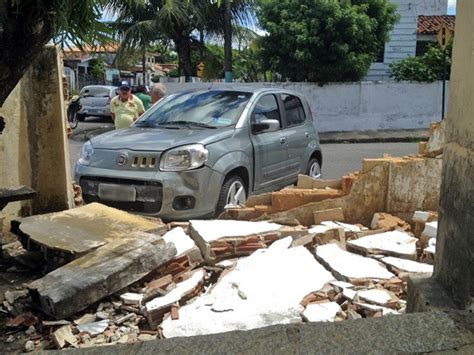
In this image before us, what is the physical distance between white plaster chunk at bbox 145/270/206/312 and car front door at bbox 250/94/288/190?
8.89 feet

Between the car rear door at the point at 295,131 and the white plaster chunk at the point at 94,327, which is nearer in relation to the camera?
the white plaster chunk at the point at 94,327

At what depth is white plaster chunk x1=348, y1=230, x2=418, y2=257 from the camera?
4.46m

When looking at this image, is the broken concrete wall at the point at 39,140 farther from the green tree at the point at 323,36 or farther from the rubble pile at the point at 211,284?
the green tree at the point at 323,36

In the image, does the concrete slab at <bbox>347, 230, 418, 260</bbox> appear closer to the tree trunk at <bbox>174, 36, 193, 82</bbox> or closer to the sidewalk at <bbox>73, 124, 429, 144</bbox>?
the sidewalk at <bbox>73, 124, 429, 144</bbox>

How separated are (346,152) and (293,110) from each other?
7.33 m

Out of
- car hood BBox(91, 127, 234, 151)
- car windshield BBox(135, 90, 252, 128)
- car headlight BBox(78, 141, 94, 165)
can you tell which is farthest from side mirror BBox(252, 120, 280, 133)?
car headlight BBox(78, 141, 94, 165)

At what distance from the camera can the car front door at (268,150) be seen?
22.1ft

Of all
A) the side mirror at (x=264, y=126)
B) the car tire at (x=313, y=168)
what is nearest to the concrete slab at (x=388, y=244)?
the side mirror at (x=264, y=126)

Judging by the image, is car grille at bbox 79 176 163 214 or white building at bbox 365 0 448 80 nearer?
car grille at bbox 79 176 163 214

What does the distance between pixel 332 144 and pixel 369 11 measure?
184 inches

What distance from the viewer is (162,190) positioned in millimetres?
5648

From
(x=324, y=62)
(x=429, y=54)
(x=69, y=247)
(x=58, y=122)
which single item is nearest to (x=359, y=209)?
(x=69, y=247)

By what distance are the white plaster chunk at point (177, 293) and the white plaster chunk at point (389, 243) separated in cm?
135

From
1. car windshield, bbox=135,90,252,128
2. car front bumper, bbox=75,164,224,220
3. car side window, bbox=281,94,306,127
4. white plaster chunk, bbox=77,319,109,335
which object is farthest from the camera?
car side window, bbox=281,94,306,127
